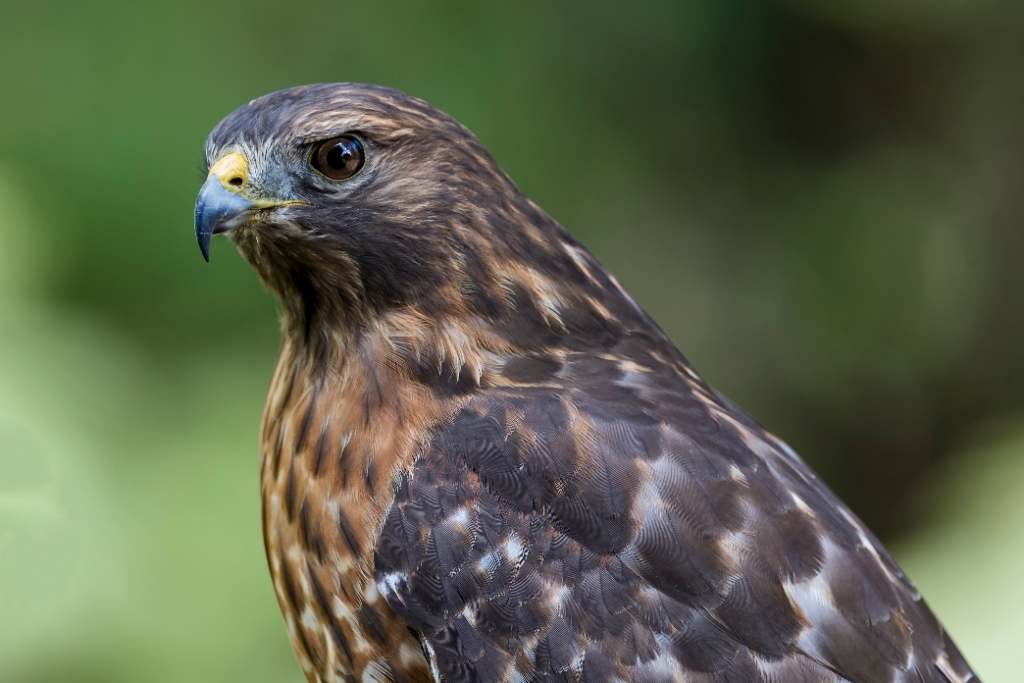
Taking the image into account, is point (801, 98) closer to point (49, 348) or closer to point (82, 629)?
point (49, 348)

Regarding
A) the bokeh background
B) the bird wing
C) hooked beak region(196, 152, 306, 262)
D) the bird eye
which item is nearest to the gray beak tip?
hooked beak region(196, 152, 306, 262)

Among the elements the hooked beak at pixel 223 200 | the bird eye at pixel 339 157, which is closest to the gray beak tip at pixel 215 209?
the hooked beak at pixel 223 200

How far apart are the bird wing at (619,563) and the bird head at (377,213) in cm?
27

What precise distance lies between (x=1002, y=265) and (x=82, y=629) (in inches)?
212

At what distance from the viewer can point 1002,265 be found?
6.57 metres

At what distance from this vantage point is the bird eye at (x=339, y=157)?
7.91 feet

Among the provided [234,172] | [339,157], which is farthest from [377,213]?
[234,172]

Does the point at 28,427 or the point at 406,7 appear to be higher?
the point at 406,7

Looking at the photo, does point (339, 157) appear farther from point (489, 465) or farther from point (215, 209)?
point (489, 465)

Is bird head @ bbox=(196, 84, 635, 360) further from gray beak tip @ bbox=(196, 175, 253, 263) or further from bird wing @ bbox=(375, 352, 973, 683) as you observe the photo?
bird wing @ bbox=(375, 352, 973, 683)

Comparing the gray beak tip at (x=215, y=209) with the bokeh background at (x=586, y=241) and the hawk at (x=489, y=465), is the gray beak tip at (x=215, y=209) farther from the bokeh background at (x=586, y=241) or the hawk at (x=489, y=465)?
the bokeh background at (x=586, y=241)

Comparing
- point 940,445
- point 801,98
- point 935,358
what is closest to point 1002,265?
point 935,358

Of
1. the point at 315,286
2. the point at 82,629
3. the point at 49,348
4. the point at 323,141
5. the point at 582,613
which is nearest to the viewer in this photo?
the point at 582,613

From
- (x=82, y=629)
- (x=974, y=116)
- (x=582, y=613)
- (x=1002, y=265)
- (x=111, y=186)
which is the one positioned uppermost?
(x=974, y=116)
